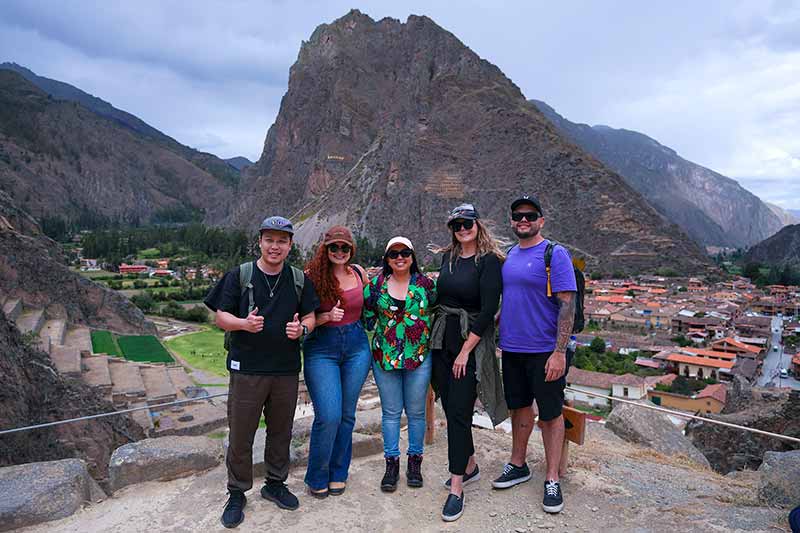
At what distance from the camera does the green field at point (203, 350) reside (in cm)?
2855

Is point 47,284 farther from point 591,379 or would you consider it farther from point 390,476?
point 591,379

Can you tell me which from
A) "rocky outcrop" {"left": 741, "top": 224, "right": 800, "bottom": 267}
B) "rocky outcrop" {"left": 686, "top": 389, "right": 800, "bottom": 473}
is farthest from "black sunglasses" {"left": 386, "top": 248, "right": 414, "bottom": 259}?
"rocky outcrop" {"left": 741, "top": 224, "right": 800, "bottom": 267}

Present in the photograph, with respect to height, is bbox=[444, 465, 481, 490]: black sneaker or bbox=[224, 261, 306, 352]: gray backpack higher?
bbox=[224, 261, 306, 352]: gray backpack

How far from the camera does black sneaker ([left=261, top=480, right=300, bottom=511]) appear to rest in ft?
12.2

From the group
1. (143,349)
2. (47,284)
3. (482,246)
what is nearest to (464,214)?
(482,246)

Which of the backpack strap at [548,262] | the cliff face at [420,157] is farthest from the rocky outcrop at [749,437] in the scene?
the cliff face at [420,157]

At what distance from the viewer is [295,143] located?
126938 mm

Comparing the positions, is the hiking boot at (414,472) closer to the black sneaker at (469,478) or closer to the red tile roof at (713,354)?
the black sneaker at (469,478)

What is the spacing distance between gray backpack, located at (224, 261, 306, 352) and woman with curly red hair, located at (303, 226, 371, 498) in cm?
17

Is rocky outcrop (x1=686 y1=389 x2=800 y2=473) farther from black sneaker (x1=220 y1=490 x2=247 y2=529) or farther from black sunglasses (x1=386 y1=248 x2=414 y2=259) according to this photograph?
black sneaker (x1=220 y1=490 x2=247 y2=529)

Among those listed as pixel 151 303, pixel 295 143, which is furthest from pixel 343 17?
pixel 151 303

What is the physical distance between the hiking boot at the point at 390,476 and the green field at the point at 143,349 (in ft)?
79.8

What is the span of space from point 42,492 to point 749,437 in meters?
8.76

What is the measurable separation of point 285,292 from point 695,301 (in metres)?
56.8
